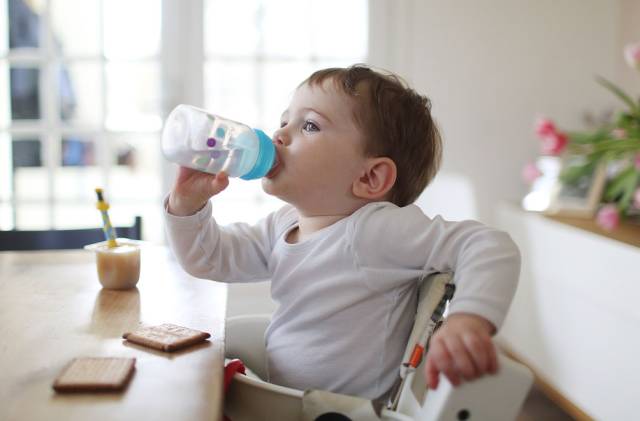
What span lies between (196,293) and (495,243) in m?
0.58

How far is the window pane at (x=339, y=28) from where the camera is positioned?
3096 mm

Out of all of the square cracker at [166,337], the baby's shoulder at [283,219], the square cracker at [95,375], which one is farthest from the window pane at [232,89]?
the square cracker at [95,375]

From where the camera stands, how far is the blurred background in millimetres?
3047

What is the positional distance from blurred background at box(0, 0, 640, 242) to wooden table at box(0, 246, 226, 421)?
1497 millimetres

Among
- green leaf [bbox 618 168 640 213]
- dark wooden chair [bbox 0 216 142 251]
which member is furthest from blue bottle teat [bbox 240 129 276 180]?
green leaf [bbox 618 168 640 213]

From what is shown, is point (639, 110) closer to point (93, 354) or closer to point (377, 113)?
point (377, 113)

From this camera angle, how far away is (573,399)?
234cm

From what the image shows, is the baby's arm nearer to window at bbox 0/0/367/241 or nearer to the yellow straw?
the yellow straw

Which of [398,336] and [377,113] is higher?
[377,113]

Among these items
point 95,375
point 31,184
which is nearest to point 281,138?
point 95,375

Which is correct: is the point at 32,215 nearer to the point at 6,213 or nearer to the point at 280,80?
the point at 6,213

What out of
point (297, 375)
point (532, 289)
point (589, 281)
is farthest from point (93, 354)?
point (532, 289)

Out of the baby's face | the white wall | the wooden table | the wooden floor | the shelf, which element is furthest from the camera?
the white wall

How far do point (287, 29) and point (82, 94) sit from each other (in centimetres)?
91
